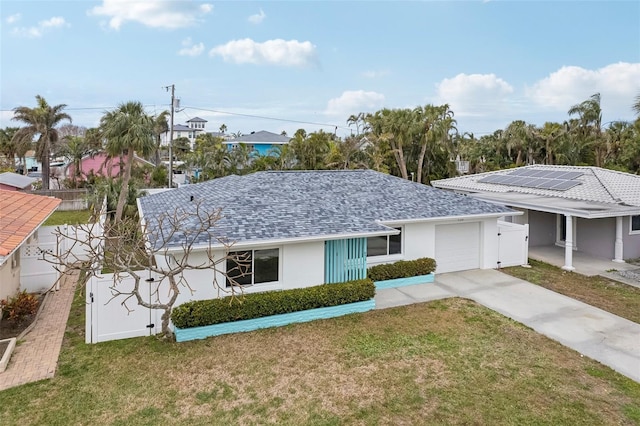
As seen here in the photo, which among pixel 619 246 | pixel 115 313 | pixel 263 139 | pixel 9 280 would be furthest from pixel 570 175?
pixel 263 139

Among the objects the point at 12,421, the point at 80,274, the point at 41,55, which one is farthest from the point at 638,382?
the point at 41,55

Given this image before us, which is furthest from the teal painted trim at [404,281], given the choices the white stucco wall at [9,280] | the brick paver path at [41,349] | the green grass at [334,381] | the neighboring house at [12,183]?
the neighboring house at [12,183]

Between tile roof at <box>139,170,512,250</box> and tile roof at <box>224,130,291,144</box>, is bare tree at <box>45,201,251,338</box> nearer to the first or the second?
tile roof at <box>139,170,512,250</box>

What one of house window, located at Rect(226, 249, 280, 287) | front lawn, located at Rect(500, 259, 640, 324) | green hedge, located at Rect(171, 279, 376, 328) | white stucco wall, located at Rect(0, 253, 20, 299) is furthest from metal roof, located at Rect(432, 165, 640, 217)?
white stucco wall, located at Rect(0, 253, 20, 299)

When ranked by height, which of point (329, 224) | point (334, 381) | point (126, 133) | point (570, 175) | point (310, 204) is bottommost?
point (334, 381)

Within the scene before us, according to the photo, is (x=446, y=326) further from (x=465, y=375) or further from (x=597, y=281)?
(x=597, y=281)

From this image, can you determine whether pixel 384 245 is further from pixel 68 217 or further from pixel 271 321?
pixel 68 217
